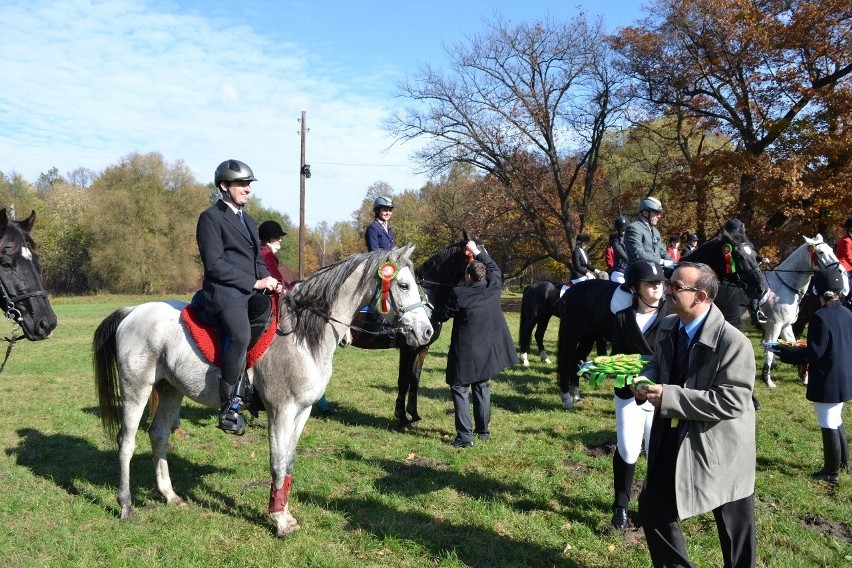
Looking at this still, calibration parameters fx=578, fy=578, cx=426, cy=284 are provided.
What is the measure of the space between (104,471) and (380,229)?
4416mm

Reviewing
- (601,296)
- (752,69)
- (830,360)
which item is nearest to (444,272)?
(601,296)

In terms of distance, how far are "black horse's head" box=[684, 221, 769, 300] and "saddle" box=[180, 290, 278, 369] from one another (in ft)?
22.9

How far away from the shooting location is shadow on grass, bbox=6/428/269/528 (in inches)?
216

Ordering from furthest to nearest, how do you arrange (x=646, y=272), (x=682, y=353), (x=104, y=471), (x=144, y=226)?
(x=144, y=226) → (x=104, y=471) → (x=646, y=272) → (x=682, y=353)

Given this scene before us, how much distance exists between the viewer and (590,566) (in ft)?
14.0

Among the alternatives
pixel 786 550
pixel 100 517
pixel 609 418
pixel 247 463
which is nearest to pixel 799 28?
pixel 609 418

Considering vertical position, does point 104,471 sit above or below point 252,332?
below

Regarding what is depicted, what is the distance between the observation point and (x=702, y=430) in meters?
3.13

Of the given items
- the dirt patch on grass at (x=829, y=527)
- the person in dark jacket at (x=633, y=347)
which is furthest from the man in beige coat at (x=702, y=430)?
the dirt patch on grass at (x=829, y=527)

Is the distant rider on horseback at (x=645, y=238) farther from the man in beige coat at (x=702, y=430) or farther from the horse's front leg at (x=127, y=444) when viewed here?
the horse's front leg at (x=127, y=444)

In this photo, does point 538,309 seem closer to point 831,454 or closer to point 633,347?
point 831,454

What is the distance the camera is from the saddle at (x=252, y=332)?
492 cm

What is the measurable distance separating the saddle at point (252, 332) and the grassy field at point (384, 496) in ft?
4.90

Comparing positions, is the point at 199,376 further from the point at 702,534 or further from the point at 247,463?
the point at 702,534
